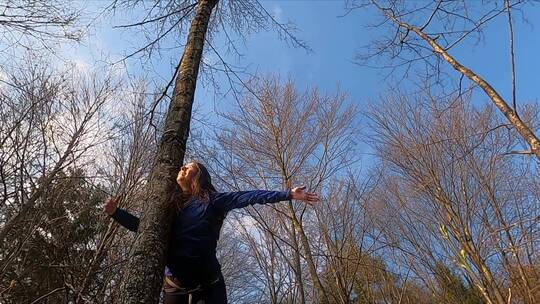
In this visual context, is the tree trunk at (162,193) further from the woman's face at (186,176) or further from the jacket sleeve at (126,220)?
the jacket sleeve at (126,220)

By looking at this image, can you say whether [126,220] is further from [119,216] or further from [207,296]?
[207,296]

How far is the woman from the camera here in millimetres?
2320

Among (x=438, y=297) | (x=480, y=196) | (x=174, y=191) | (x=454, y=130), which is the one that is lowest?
(x=174, y=191)

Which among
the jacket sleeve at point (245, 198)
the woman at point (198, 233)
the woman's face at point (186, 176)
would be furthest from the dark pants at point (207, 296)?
the woman's face at point (186, 176)

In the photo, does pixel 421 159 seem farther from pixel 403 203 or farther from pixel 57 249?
pixel 57 249

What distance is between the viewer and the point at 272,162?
8328mm

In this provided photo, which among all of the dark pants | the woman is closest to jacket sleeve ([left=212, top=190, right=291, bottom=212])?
the woman

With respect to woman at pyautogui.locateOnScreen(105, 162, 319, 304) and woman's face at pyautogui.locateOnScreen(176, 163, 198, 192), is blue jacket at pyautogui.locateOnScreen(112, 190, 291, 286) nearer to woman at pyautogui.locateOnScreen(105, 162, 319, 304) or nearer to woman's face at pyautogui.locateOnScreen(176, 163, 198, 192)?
woman at pyautogui.locateOnScreen(105, 162, 319, 304)

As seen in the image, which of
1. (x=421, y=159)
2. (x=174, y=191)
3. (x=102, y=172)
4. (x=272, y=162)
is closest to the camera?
(x=174, y=191)

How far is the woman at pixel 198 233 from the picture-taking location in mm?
2320

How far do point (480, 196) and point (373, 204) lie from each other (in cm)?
232

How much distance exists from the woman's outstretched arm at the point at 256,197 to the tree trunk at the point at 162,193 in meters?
0.30

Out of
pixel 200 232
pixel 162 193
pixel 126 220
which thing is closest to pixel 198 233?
pixel 200 232

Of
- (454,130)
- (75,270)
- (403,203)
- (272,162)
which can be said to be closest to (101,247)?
(75,270)
